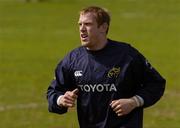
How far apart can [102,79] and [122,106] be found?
15.3 inches

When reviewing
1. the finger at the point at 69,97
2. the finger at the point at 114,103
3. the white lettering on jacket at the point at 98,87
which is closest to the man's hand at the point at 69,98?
the finger at the point at 69,97

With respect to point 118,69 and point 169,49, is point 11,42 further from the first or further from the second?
point 118,69

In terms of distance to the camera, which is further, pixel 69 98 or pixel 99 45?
pixel 99 45

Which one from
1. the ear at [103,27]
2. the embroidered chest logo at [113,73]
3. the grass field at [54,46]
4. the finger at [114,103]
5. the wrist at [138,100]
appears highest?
the ear at [103,27]

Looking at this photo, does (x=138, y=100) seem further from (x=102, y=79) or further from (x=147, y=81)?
(x=102, y=79)

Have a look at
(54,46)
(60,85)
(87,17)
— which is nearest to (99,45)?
(87,17)

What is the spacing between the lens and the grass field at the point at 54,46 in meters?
15.6

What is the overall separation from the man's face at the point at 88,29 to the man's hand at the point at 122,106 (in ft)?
2.12

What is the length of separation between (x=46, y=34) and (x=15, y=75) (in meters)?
13.7

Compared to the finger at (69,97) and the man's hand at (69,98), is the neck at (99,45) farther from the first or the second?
the finger at (69,97)

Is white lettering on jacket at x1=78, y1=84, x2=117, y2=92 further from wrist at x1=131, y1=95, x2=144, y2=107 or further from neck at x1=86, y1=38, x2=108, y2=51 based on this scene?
neck at x1=86, y1=38, x2=108, y2=51

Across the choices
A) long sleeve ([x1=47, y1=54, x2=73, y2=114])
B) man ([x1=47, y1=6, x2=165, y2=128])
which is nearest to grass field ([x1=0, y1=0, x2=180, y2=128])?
long sleeve ([x1=47, y1=54, x2=73, y2=114])

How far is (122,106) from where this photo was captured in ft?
25.0

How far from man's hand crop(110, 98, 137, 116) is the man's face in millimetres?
646
